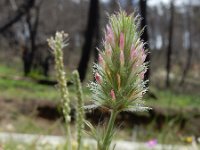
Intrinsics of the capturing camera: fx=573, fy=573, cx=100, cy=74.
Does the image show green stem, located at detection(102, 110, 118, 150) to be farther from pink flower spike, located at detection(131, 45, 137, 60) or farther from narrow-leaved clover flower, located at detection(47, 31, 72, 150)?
narrow-leaved clover flower, located at detection(47, 31, 72, 150)

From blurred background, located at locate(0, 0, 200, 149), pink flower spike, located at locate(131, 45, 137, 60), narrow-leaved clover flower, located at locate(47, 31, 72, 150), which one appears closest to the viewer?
pink flower spike, located at locate(131, 45, 137, 60)

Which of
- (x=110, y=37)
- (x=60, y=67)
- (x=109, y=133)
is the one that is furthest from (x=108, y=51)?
(x=60, y=67)

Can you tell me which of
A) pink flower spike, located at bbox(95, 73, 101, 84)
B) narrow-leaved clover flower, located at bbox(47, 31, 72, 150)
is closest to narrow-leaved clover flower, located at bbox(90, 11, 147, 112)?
pink flower spike, located at bbox(95, 73, 101, 84)

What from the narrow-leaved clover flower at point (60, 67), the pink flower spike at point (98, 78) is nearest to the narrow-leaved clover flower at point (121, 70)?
the pink flower spike at point (98, 78)

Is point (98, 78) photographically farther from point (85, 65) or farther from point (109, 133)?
point (85, 65)

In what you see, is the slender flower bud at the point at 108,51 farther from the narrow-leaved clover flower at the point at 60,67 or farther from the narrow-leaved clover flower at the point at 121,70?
the narrow-leaved clover flower at the point at 60,67

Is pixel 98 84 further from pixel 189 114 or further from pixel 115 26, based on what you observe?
pixel 189 114

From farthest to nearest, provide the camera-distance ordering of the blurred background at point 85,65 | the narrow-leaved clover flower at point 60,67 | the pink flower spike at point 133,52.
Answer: the blurred background at point 85,65 < the narrow-leaved clover flower at point 60,67 < the pink flower spike at point 133,52
